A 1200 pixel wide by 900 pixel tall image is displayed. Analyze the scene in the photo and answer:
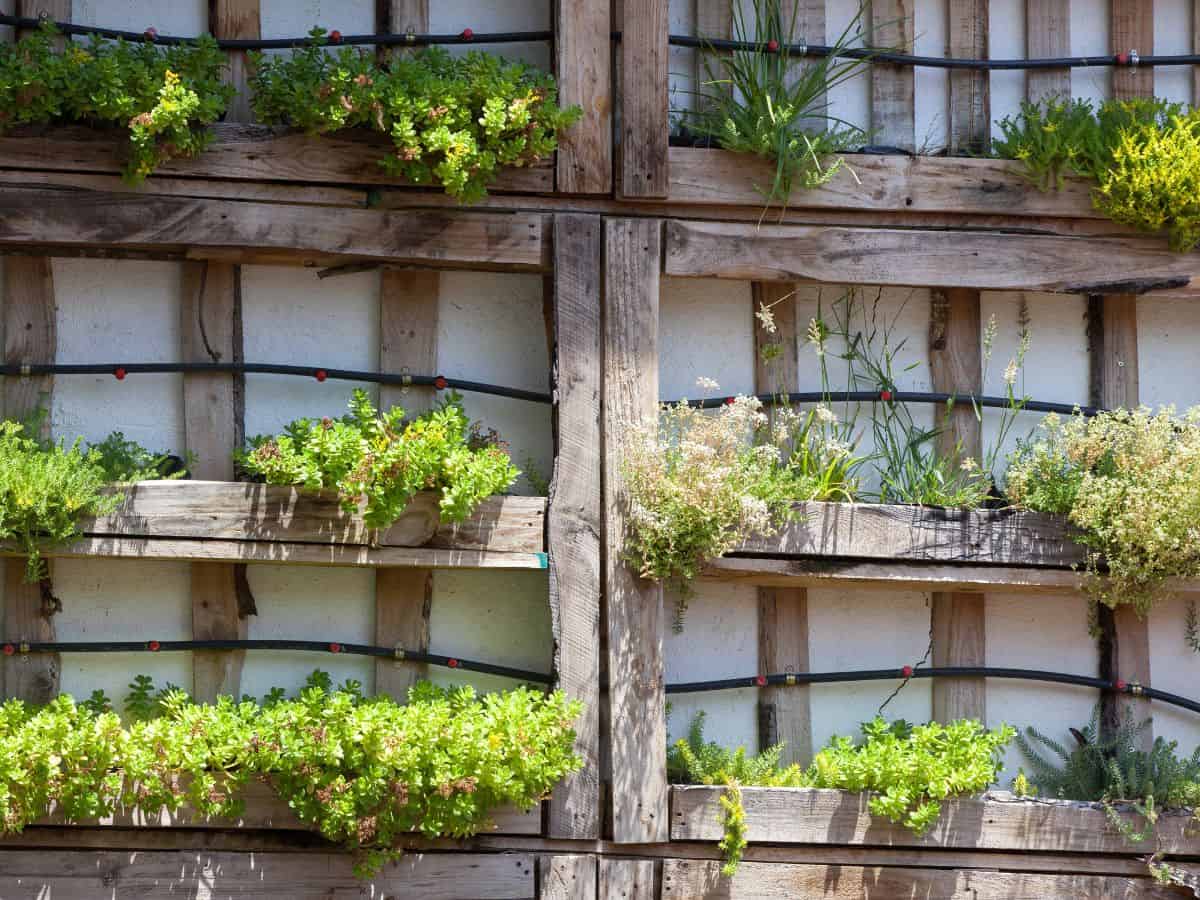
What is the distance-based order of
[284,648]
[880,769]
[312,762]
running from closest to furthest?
[312,762] < [880,769] < [284,648]

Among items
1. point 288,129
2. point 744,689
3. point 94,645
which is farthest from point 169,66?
point 744,689

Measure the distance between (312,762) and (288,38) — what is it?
80.2 inches

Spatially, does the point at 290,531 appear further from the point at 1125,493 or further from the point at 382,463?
the point at 1125,493

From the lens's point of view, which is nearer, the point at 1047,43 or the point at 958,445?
the point at 958,445

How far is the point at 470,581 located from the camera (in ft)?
13.3

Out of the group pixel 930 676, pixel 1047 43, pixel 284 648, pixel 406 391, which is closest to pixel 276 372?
pixel 406 391

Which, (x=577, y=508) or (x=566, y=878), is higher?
(x=577, y=508)

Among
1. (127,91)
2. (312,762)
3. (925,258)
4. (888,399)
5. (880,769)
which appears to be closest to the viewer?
(312,762)

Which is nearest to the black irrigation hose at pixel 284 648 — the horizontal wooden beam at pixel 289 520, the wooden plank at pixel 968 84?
the horizontal wooden beam at pixel 289 520

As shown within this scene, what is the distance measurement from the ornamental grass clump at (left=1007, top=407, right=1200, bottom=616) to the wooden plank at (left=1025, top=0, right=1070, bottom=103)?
3.34 feet

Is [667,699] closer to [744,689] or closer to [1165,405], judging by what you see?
[744,689]

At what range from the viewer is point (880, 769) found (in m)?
3.78

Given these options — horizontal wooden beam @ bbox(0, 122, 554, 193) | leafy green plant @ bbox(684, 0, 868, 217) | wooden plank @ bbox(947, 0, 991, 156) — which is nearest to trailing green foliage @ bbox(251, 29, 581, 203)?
horizontal wooden beam @ bbox(0, 122, 554, 193)

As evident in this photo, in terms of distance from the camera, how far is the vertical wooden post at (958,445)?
4.16 metres
